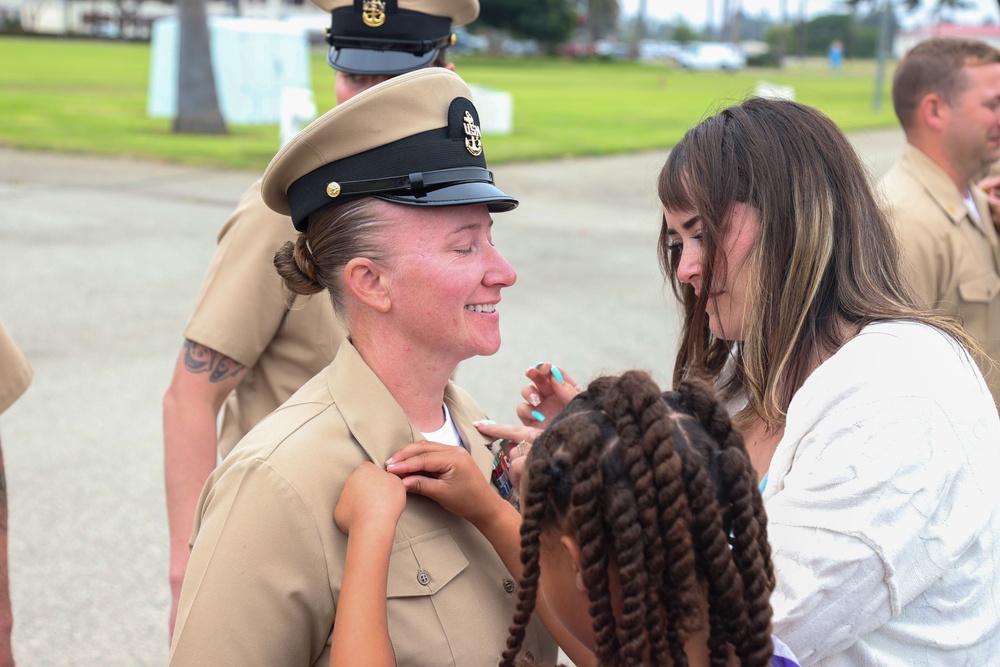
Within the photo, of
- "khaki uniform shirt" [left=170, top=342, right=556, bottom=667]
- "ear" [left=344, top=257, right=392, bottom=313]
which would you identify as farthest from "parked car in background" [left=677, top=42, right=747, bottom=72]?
"khaki uniform shirt" [left=170, top=342, right=556, bottom=667]

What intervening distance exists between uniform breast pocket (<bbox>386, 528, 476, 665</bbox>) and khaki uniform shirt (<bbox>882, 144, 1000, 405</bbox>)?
302 centimetres

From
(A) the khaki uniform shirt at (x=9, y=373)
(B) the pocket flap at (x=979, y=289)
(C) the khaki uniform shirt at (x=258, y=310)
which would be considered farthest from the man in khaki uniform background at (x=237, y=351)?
(B) the pocket flap at (x=979, y=289)

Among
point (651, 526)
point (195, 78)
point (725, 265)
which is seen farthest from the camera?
point (195, 78)

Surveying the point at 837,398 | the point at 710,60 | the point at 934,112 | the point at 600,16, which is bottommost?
the point at 710,60

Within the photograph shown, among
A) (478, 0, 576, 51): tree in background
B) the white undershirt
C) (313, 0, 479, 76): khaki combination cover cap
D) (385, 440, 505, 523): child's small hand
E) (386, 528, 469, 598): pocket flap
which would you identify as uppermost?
(478, 0, 576, 51): tree in background

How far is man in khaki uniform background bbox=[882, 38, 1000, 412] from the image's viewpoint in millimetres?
4426

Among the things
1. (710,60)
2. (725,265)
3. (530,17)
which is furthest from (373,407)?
(710,60)

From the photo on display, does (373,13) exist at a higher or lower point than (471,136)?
higher

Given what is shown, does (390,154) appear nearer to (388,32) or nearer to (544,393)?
(544,393)

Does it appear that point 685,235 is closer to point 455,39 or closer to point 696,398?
point 696,398

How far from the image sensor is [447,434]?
7.48 feet

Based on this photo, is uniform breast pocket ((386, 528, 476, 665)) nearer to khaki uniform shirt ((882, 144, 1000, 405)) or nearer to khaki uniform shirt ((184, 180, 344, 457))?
khaki uniform shirt ((184, 180, 344, 457))

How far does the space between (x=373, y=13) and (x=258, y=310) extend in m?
1.05

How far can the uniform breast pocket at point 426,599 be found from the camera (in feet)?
6.19
